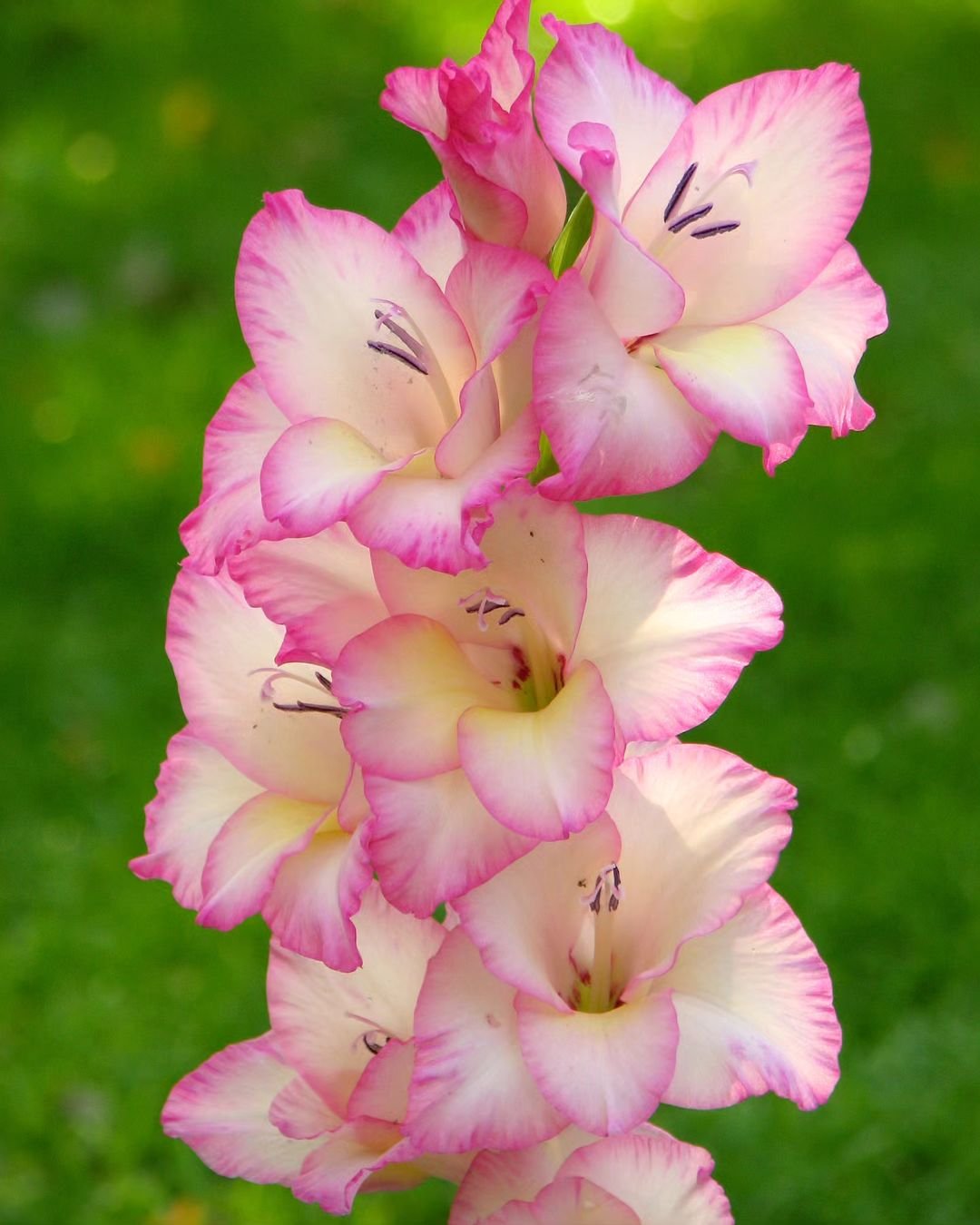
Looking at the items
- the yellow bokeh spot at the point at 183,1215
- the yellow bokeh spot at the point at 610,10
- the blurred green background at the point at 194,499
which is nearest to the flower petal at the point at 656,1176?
the blurred green background at the point at 194,499

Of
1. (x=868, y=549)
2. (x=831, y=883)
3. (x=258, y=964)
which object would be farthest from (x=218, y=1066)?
(x=868, y=549)

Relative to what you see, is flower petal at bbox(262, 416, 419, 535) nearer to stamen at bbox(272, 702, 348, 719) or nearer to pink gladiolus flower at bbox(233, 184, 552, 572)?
pink gladiolus flower at bbox(233, 184, 552, 572)

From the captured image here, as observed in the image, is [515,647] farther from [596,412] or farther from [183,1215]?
[183,1215]

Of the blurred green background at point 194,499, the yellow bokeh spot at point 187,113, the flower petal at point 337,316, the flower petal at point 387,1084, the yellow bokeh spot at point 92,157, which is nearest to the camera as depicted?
the flower petal at point 337,316

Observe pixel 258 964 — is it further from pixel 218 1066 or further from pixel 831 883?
pixel 218 1066

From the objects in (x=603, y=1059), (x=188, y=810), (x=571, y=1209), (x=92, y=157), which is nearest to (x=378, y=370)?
(x=188, y=810)

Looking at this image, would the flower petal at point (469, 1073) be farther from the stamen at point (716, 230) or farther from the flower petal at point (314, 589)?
the stamen at point (716, 230)

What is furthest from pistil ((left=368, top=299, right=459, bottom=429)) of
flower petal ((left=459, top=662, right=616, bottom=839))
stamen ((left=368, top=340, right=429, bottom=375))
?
flower petal ((left=459, top=662, right=616, bottom=839))
